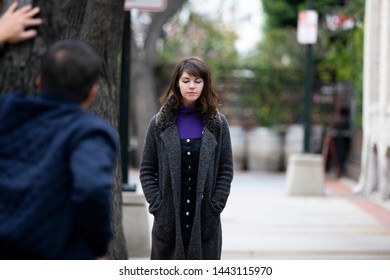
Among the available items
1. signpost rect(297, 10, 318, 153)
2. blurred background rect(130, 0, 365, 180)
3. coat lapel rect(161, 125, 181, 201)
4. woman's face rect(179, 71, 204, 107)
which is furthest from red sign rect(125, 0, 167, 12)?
blurred background rect(130, 0, 365, 180)

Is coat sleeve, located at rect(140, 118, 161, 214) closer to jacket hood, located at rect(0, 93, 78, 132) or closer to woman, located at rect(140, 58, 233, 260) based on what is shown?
woman, located at rect(140, 58, 233, 260)

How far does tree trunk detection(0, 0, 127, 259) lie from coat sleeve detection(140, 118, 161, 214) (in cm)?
79

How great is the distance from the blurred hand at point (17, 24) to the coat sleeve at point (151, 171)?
4.39 ft

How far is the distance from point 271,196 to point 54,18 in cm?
975

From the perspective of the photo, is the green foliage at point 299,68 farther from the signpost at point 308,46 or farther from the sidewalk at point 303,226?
the sidewalk at point 303,226

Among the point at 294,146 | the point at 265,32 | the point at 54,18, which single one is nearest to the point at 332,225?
the point at 54,18

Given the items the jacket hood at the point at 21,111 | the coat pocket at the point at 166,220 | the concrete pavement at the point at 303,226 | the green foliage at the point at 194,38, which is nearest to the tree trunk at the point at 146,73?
the green foliage at the point at 194,38

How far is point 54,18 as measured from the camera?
446 centimetres

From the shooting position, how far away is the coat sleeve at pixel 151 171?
15.7 ft

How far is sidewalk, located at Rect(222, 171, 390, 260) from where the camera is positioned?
27.3 ft

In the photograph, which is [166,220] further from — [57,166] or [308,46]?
[308,46]

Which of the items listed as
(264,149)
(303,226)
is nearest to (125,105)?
(303,226)

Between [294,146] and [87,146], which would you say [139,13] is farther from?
[87,146]

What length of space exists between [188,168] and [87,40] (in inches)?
46.8
